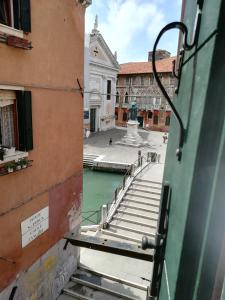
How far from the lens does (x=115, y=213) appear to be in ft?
39.1

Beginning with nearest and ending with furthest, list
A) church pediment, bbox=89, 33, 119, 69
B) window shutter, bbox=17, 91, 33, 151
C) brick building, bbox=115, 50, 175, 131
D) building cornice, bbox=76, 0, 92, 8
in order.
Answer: window shutter, bbox=17, 91, 33, 151
building cornice, bbox=76, 0, 92, 8
church pediment, bbox=89, 33, 119, 69
brick building, bbox=115, 50, 175, 131

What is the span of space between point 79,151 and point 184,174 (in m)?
6.45

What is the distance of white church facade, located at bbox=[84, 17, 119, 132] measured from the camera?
28.2 meters

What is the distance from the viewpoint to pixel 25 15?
183 inches

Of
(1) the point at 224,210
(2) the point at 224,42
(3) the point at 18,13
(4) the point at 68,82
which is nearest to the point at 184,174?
(1) the point at 224,210

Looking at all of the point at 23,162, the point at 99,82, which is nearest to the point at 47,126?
the point at 23,162

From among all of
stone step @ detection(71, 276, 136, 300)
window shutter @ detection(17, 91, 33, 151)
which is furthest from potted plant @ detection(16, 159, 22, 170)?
stone step @ detection(71, 276, 136, 300)

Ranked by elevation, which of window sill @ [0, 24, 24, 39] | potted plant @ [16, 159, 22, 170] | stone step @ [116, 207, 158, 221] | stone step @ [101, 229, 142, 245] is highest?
window sill @ [0, 24, 24, 39]

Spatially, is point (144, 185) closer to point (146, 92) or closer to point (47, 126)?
point (47, 126)

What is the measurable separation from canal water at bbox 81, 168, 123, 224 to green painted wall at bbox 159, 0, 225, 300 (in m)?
12.0

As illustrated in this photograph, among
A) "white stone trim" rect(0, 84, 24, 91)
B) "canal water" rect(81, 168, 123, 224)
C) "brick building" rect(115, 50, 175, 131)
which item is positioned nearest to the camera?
"white stone trim" rect(0, 84, 24, 91)

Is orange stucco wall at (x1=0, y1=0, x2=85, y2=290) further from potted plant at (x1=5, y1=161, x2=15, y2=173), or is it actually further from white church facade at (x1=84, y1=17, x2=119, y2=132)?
white church facade at (x1=84, y1=17, x2=119, y2=132)

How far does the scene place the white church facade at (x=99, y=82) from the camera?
28219 millimetres

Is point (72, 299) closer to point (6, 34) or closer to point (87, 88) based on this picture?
point (6, 34)
